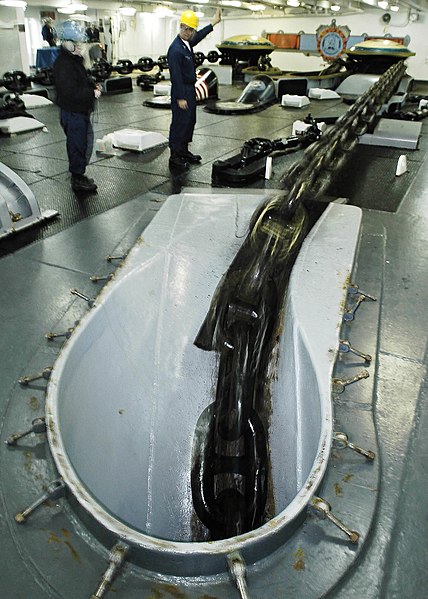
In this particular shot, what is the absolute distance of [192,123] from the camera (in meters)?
3.97

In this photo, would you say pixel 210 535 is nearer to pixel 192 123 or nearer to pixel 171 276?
pixel 171 276

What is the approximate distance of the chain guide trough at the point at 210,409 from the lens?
87 cm

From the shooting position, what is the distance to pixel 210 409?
5.45 ft

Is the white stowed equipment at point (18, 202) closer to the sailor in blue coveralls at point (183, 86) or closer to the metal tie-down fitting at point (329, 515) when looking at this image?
the sailor in blue coveralls at point (183, 86)

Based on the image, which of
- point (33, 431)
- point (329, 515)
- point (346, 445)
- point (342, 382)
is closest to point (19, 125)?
point (33, 431)

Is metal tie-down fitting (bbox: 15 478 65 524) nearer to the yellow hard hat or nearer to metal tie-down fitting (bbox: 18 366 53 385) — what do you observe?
metal tie-down fitting (bbox: 18 366 53 385)

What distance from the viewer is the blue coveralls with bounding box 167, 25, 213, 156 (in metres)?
3.63

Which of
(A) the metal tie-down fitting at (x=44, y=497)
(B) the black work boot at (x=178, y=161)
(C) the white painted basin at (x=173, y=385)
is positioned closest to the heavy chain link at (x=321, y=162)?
(C) the white painted basin at (x=173, y=385)

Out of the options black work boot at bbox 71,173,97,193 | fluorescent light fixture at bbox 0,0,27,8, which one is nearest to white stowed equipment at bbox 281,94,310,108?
fluorescent light fixture at bbox 0,0,27,8

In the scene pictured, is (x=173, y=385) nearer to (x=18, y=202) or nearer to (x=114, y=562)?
(x=114, y=562)

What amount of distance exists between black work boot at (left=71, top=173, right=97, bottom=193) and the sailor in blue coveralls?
86cm

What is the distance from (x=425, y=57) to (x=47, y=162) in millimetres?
12524

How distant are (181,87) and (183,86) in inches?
0.7

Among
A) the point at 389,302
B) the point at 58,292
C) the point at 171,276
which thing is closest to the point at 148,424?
the point at 171,276
